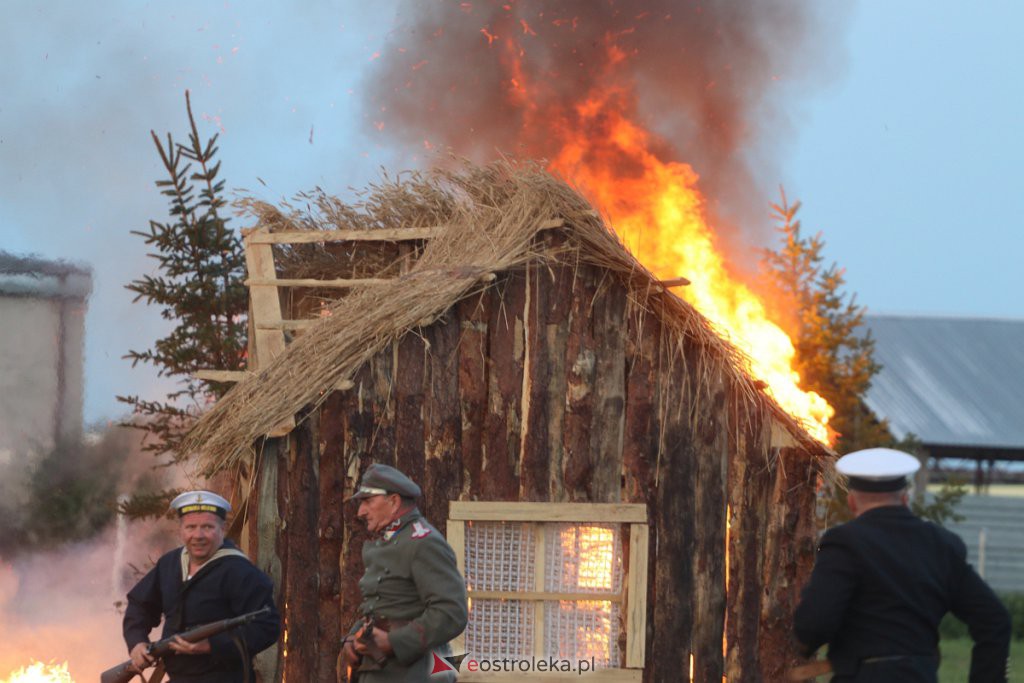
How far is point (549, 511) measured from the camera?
30.7 ft

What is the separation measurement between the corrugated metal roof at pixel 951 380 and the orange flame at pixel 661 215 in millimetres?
15202

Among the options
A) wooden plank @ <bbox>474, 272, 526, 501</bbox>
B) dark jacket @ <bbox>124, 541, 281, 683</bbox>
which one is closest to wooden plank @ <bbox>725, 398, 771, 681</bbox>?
wooden plank @ <bbox>474, 272, 526, 501</bbox>

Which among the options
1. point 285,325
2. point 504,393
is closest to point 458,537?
point 504,393

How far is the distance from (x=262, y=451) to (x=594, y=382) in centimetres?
232

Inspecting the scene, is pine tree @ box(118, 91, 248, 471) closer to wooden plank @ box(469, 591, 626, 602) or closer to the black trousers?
wooden plank @ box(469, 591, 626, 602)

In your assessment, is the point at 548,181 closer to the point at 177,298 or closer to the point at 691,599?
the point at 691,599

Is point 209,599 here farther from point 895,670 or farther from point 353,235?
point 353,235

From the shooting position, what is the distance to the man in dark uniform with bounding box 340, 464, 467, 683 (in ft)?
21.1

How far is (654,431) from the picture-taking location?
955 centimetres

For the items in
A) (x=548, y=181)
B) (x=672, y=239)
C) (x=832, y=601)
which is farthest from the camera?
(x=672, y=239)

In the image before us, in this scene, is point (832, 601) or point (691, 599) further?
point (691, 599)

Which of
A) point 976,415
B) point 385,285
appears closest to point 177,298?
point 385,285

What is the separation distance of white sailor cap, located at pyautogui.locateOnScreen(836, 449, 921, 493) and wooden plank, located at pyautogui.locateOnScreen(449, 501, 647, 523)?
12.2ft

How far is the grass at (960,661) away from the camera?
17.0 metres
